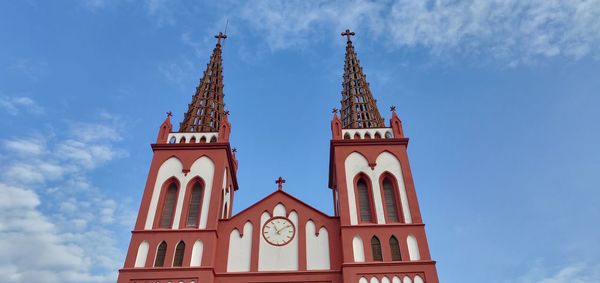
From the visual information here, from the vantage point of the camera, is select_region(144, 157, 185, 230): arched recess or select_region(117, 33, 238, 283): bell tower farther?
select_region(144, 157, 185, 230): arched recess

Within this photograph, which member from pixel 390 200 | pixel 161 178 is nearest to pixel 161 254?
pixel 161 178

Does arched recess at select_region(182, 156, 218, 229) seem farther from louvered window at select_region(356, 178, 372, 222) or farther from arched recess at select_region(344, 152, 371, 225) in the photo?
louvered window at select_region(356, 178, 372, 222)

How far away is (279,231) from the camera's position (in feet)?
66.8

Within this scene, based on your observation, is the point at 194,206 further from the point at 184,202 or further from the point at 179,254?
the point at 179,254

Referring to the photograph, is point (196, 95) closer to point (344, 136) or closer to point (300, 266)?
point (344, 136)

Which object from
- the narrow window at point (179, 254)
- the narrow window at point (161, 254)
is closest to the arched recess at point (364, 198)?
the narrow window at point (179, 254)

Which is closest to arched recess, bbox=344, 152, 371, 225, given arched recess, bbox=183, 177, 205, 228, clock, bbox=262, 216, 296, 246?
clock, bbox=262, 216, 296, 246

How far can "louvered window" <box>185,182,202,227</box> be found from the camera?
20.6 metres

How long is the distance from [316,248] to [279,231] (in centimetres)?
170

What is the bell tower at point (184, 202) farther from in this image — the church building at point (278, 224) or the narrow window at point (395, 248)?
the narrow window at point (395, 248)

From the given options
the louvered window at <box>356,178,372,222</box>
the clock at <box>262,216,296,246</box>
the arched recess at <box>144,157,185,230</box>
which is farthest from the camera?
the louvered window at <box>356,178,372,222</box>

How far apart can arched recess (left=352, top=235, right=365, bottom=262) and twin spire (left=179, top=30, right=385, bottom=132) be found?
7381 mm

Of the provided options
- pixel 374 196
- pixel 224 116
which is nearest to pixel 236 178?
pixel 224 116

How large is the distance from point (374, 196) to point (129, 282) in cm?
1032
